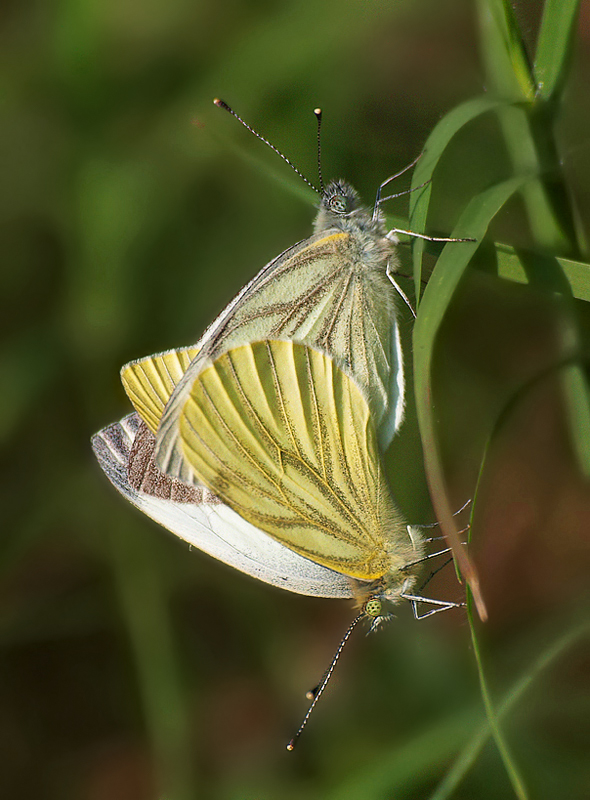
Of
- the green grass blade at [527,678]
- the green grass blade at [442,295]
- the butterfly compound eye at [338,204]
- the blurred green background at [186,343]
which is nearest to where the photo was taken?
the green grass blade at [442,295]

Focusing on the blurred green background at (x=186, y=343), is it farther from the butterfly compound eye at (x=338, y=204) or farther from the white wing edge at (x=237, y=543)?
the white wing edge at (x=237, y=543)

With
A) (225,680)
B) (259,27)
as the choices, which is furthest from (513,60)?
(225,680)

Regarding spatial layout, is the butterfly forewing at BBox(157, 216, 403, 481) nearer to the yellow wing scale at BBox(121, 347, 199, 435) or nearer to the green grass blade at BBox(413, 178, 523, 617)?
the yellow wing scale at BBox(121, 347, 199, 435)

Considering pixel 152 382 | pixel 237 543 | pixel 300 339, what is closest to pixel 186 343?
pixel 152 382

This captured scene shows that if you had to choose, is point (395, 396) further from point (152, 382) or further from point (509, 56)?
point (509, 56)

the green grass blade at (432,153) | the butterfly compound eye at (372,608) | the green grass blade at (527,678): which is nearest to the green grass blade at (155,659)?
the butterfly compound eye at (372,608)

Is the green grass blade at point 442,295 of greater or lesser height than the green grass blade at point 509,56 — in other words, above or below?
below

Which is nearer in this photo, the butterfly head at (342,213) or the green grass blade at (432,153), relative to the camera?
the green grass blade at (432,153)

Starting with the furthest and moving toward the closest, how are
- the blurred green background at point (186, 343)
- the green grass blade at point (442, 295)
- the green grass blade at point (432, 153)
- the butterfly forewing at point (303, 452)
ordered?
the blurred green background at point (186, 343)
the butterfly forewing at point (303, 452)
the green grass blade at point (432, 153)
the green grass blade at point (442, 295)
